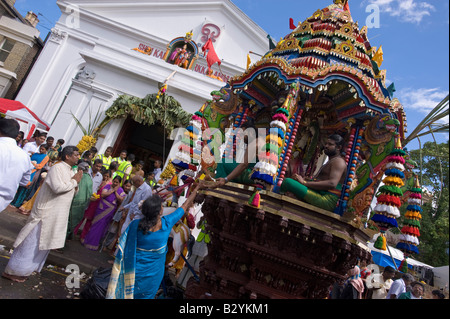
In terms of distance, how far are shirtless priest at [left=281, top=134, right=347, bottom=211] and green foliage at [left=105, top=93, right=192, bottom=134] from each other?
944cm

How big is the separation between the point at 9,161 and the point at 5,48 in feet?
68.3

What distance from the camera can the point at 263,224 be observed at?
3.86 metres

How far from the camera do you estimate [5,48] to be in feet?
65.5

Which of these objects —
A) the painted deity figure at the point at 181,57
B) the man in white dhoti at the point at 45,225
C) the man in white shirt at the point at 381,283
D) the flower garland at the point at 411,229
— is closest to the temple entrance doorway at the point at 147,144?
the painted deity figure at the point at 181,57

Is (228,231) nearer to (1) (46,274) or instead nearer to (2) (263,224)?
(2) (263,224)

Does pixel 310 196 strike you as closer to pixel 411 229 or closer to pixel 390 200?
pixel 390 200

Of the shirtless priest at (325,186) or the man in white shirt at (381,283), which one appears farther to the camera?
the man in white shirt at (381,283)

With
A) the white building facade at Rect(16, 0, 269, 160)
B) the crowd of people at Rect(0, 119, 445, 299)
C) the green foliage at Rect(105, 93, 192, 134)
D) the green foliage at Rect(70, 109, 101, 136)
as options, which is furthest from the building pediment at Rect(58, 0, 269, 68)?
the crowd of people at Rect(0, 119, 445, 299)

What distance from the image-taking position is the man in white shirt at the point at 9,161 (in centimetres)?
380

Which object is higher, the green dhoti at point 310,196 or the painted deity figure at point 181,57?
the painted deity figure at point 181,57

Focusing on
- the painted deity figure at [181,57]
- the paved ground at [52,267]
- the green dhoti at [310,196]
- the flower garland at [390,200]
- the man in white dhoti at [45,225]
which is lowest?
the paved ground at [52,267]

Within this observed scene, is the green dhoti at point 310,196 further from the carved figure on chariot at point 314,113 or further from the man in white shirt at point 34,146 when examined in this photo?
the man in white shirt at point 34,146

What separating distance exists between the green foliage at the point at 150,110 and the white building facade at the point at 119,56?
19.6 inches

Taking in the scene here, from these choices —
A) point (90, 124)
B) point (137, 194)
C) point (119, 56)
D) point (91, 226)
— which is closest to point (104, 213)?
point (91, 226)
